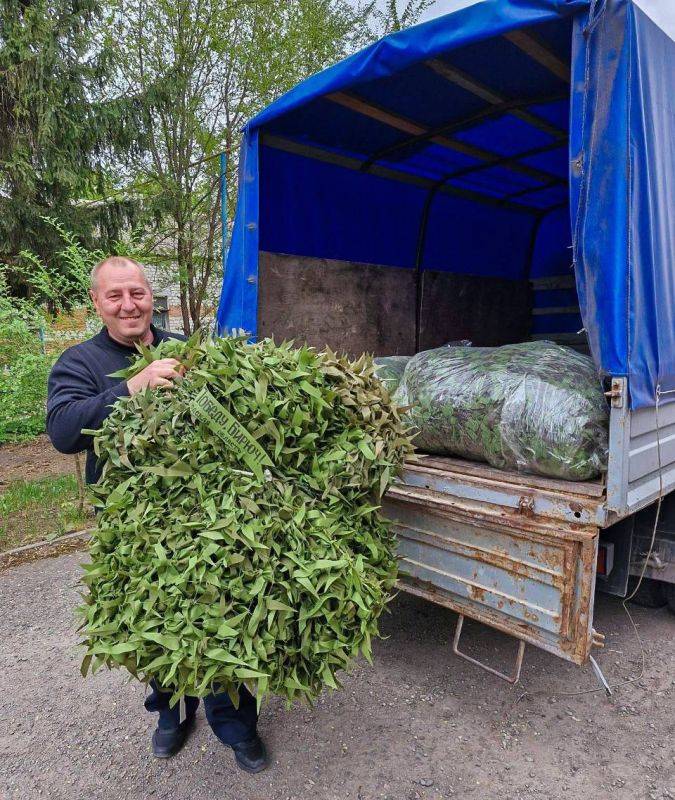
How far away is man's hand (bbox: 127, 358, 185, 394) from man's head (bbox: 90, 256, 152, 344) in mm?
531

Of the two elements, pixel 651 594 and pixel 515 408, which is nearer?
pixel 515 408

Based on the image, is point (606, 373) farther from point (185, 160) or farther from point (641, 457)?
point (185, 160)

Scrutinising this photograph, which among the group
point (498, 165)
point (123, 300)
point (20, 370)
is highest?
point (498, 165)

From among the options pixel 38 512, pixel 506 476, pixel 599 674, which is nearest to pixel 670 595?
pixel 599 674

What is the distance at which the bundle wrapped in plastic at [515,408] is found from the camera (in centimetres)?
232

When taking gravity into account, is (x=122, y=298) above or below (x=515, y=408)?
above

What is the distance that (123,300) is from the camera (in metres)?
2.41

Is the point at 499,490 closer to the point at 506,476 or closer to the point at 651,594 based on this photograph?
the point at 506,476

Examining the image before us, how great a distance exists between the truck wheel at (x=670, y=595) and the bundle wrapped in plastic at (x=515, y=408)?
1.48 m

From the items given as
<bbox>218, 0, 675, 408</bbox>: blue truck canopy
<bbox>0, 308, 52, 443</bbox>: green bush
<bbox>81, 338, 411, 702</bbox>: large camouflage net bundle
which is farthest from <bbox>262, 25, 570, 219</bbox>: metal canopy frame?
<bbox>0, 308, 52, 443</bbox>: green bush

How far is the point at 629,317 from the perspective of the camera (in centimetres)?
221

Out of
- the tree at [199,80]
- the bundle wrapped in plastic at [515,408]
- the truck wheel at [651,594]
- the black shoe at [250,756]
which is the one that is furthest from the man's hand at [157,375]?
the tree at [199,80]

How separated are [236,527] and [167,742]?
1256mm

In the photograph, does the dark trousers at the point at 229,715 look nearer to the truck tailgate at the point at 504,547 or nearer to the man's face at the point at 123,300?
the truck tailgate at the point at 504,547
